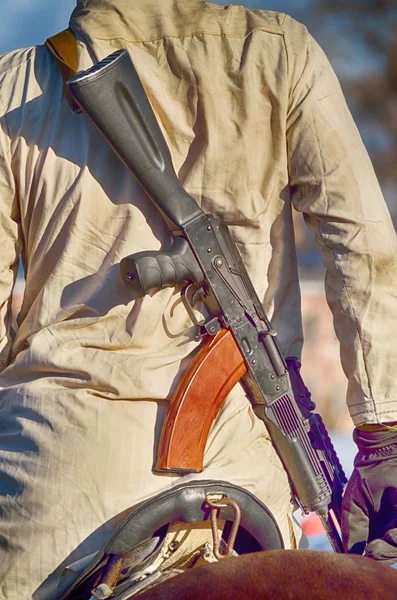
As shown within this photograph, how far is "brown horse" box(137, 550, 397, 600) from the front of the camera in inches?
43.8

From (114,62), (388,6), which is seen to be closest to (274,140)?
(114,62)

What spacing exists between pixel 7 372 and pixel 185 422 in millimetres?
352

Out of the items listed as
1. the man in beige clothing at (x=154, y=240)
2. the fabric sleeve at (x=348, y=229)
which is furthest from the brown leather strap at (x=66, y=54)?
the fabric sleeve at (x=348, y=229)

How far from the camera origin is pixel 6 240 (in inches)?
68.1

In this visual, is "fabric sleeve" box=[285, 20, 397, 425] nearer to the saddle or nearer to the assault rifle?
the assault rifle

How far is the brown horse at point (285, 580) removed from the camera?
111cm

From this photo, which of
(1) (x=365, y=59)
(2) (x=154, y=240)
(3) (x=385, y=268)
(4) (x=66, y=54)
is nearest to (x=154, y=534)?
(2) (x=154, y=240)

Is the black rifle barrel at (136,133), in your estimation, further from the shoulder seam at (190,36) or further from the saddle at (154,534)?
the saddle at (154,534)

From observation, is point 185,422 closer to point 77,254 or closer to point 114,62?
point 77,254

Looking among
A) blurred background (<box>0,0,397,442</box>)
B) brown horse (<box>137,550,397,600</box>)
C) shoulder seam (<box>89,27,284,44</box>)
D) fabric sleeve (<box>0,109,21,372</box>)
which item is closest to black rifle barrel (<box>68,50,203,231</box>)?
shoulder seam (<box>89,27,284,44</box>)

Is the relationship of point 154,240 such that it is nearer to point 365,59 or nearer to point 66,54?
point 66,54

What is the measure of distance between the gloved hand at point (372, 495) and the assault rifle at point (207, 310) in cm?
5

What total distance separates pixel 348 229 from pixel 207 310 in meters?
0.28

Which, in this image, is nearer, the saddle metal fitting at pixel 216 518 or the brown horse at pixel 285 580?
the brown horse at pixel 285 580
